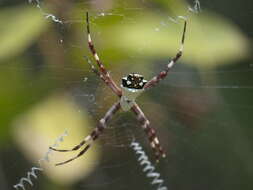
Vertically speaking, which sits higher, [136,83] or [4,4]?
[4,4]

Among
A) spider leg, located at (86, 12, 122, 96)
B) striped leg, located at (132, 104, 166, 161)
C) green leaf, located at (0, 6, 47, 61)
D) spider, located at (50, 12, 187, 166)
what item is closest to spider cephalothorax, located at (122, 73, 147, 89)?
spider, located at (50, 12, 187, 166)

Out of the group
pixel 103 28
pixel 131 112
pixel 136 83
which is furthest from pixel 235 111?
pixel 103 28

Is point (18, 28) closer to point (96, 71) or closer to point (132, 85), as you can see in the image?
point (96, 71)

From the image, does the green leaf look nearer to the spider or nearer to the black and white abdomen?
the spider

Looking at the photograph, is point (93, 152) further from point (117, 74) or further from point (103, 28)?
point (103, 28)

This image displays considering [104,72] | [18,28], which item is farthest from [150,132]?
[18,28]
